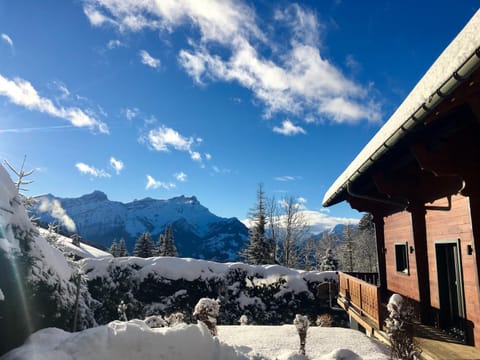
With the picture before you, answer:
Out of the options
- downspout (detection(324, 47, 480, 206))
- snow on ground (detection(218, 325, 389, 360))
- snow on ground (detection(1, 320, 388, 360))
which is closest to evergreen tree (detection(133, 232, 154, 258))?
snow on ground (detection(218, 325, 389, 360))

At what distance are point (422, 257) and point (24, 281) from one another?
6.99 meters

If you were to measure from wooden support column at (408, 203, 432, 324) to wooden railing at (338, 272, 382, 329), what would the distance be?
92cm

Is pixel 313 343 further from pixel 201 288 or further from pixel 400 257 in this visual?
→ pixel 201 288

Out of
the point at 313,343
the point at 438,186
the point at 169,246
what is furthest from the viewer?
the point at 169,246

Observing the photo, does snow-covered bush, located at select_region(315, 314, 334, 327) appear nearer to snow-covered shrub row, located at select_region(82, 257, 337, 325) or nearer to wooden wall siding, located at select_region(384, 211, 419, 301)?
wooden wall siding, located at select_region(384, 211, 419, 301)

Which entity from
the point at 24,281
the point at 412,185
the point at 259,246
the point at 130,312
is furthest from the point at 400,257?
the point at 259,246

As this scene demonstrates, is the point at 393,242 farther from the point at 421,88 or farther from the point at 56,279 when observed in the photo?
the point at 56,279

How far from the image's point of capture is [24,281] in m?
4.45

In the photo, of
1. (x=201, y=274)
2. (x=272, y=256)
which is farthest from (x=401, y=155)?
(x=272, y=256)

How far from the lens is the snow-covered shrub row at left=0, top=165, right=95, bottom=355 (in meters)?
4.12

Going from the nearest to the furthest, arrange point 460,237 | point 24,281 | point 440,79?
1. point 440,79
2. point 24,281
3. point 460,237

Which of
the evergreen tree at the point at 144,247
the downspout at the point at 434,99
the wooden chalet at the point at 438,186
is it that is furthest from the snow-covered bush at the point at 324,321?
the evergreen tree at the point at 144,247

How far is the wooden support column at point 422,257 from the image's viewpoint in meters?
7.34

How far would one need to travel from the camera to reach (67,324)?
5.67m
